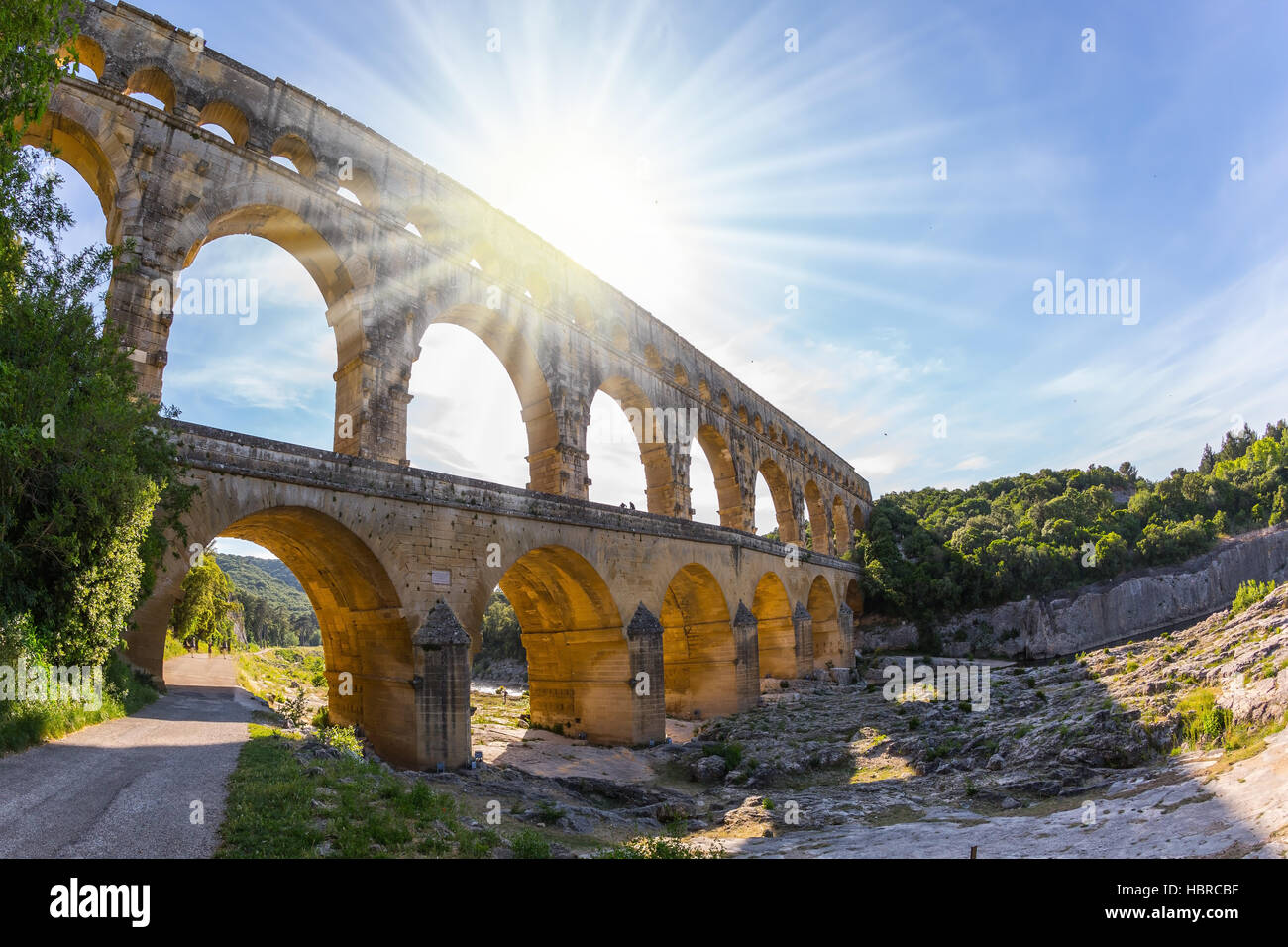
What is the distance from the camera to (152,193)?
15.0 metres

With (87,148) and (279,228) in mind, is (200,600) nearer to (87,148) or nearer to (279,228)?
(279,228)

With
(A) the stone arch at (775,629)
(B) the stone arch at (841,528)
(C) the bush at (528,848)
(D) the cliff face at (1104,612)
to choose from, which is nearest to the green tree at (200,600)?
(C) the bush at (528,848)

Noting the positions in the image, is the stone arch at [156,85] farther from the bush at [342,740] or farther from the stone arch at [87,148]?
the bush at [342,740]

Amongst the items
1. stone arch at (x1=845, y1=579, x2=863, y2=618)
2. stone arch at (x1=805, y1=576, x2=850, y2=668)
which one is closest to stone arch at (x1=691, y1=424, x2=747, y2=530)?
stone arch at (x1=805, y1=576, x2=850, y2=668)

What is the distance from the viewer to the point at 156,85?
16297 millimetres

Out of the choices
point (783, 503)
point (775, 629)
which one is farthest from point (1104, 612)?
point (775, 629)

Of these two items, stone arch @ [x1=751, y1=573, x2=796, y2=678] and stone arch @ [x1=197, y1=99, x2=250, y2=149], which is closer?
stone arch @ [x1=197, y1=99, x2=250, y2=149]

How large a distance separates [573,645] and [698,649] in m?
6.67

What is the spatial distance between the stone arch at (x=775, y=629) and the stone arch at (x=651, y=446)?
6.47 meters

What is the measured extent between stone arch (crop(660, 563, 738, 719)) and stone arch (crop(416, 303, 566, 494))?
248 inches

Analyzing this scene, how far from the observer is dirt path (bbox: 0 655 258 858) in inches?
208

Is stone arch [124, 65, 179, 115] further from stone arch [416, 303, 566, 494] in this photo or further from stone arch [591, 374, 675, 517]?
stone arch [591, 374, 675, 517]

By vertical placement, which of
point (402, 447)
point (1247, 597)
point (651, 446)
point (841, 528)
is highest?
point (651, 446)
